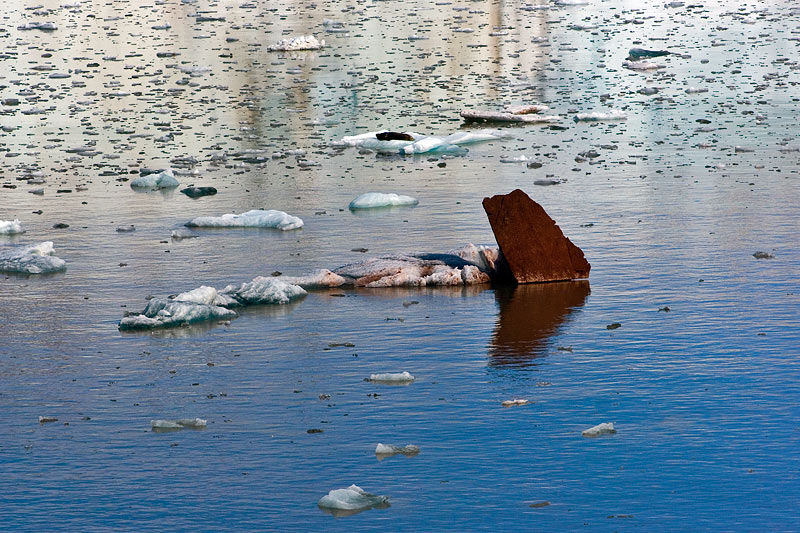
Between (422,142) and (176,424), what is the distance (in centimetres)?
1579

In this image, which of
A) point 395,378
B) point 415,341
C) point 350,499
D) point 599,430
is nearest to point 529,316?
point 415,341

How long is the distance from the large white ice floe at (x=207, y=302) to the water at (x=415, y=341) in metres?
0.17

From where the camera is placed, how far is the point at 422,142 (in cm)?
2439

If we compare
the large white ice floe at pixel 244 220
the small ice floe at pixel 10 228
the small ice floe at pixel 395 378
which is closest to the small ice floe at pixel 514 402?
the small ice floe at pixel 395 378

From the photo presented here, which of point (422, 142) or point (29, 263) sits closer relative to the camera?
point (29, 263)

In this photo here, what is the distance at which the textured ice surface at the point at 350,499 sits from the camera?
7609 millimetres

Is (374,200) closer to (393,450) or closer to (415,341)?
(415,341)

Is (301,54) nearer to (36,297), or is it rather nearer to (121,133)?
(121,133)

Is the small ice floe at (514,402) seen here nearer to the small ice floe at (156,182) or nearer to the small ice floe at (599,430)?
the small ice floe at (599,430)

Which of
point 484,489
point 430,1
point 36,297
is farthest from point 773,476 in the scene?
point 430,1

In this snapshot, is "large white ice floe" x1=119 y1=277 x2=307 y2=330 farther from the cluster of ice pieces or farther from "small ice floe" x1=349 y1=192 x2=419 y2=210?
the cluster of ice pieces

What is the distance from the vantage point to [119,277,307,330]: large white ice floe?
12062 millimetres

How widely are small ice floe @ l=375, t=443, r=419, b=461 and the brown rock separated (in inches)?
221

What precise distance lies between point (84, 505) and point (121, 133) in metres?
20.3
